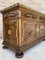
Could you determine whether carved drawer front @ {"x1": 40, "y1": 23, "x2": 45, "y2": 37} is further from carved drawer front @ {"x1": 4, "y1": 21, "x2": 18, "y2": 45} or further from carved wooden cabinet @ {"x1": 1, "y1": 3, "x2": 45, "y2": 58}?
carved drawer front @ {"x1": 4, "y1": 21, "x2": 18, "y2": 45}

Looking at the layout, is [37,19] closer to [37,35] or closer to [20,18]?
[37,35]

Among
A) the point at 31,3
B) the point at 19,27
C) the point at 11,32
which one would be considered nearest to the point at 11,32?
→ the point at 11,32

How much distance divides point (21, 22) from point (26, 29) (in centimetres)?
16

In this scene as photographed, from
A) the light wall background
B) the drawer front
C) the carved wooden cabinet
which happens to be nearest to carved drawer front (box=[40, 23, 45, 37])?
the carved wooden cabinet

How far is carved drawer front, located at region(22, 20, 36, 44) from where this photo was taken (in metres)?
1.26

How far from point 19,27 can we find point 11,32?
19cm

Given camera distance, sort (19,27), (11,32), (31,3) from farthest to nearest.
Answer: (31,3) < (11,32) < (19,27)

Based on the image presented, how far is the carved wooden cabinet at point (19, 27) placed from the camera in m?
1.19

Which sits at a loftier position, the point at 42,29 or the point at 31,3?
the point at 31,3

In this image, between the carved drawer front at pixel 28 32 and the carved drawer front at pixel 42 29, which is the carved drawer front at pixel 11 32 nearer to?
the carved drawer front at pixel 28 32

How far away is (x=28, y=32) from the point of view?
1363mm

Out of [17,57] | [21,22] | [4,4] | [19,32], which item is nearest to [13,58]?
[17,57]

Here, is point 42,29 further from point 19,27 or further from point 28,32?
point 19,27

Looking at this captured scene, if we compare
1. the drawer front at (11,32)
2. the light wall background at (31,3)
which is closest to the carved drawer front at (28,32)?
the drawer front at (11,32)
